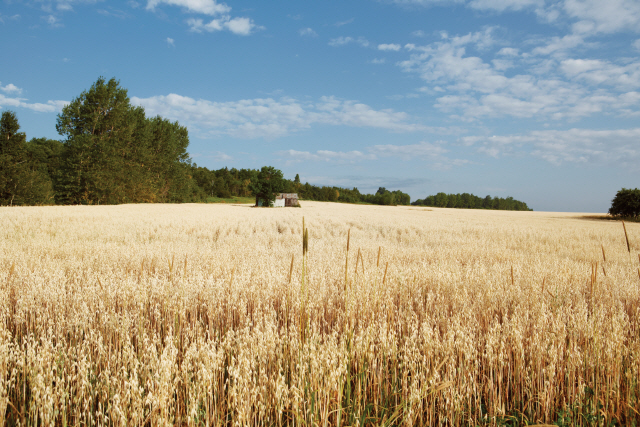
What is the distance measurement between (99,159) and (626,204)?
70415 mm

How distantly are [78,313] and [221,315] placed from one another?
54.1 inches

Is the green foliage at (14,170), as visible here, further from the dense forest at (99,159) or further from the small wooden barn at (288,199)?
the small wooden barn at (288,199)

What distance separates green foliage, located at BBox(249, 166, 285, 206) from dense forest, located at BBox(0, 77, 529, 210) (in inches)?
22.3

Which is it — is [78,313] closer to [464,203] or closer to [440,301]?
[440,301]

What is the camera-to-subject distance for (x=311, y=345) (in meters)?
2.04

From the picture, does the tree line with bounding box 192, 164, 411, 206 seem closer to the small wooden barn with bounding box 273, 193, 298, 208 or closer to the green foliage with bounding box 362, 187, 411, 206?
the green foliage with bounding box 362, 187, 411, 206

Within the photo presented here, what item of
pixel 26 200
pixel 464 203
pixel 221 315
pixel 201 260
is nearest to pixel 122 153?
pixel 26 200

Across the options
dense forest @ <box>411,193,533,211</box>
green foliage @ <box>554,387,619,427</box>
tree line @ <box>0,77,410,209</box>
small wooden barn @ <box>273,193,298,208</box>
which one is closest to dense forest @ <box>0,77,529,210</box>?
tree line @ <box>0,77,410,209</box>

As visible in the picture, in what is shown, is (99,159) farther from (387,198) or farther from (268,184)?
(387,198)

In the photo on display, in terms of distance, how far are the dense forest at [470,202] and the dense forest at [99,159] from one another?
72700 mm

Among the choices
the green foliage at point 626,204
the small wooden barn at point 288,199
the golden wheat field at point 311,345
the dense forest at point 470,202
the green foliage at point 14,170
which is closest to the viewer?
the golden wheat field at point 311,345

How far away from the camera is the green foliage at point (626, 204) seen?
39094 mm

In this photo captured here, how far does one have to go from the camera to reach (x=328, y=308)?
354 cm

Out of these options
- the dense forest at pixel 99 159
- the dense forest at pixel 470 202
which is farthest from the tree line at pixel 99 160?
the dense forest at pixel 470 202
